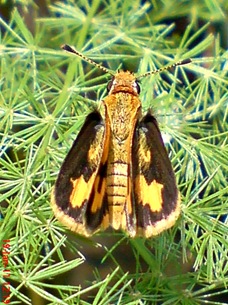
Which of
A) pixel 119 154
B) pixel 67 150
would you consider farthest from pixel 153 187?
pixel 67 150

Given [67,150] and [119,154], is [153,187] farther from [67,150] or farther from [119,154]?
[67,150]

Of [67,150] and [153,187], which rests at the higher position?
[67,150]

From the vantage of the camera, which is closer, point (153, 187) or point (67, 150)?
point (153, 187)

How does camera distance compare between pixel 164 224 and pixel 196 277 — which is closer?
pixel 164 224

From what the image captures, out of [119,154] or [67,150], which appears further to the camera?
[67,150]

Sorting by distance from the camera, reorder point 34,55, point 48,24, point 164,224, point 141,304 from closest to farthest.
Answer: point 164,224, point 141,304, point 34,55, point 48,24

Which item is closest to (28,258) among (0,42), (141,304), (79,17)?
(141,304)

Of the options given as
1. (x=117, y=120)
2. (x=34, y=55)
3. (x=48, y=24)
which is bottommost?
(x=117, y=120)

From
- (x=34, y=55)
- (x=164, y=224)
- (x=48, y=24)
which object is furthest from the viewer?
(x=48, y=24)

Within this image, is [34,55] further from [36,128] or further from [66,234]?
[66,234]

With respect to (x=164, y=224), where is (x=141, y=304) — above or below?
below
